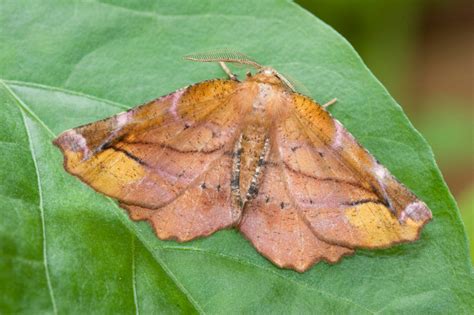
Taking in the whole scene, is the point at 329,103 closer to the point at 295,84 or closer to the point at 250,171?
the point at 295,84

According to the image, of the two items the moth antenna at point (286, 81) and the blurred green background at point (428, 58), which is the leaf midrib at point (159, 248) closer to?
the moth antenna at point (286, 81)

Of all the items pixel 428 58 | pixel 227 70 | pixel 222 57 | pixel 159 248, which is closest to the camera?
pixel 159 248

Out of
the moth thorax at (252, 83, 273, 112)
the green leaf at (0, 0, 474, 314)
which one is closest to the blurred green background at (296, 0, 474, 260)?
the moth thorax at (252, 83, 273, 112)

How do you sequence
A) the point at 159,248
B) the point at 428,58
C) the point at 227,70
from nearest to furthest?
1. the point at 159,248
2. the point at 227,70
3. the point at 428,58

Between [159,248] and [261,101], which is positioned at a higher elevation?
[261,101]

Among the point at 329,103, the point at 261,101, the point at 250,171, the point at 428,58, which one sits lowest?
the point at 428,58

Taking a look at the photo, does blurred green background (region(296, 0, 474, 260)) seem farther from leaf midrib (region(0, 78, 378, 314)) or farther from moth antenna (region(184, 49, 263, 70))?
leaf midrib (region(0, 78, 378, 314))

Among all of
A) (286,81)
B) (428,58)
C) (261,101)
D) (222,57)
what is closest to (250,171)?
(261,101)
